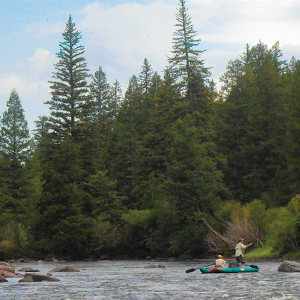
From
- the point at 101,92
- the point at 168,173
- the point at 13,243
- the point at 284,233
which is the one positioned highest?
the point at 101,92

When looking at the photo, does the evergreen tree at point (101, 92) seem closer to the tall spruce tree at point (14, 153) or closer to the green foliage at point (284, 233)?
the tall spruce tree at point (14, 153)

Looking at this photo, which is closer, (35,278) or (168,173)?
(35,278)

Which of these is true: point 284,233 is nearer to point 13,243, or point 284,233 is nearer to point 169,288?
point 169,288

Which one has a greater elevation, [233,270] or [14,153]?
[14,153]

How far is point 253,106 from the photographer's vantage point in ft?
233

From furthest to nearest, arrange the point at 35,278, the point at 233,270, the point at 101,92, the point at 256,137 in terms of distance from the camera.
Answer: the point at 101,92 < the point at 256,137 < the point at 233,270 < the point at 35,278

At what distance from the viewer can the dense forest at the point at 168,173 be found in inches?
2023

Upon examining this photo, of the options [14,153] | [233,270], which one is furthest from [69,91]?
[233,270]

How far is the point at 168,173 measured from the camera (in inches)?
2267

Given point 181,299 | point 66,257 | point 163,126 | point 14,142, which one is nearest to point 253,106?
point 163,126

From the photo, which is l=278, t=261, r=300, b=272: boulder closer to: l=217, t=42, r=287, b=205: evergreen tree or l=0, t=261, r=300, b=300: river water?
l=0, t=261, r=300, b=300: river water

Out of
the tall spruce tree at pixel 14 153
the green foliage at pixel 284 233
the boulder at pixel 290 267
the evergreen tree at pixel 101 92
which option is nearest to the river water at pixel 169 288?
the boulder at pixel 290 267

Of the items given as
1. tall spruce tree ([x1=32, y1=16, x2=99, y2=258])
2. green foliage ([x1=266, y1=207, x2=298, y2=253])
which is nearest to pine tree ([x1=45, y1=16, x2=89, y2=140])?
tall spruce tree ([x1=32, y1=16, x2=99, y2=258])

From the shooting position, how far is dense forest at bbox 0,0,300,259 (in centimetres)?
5138
